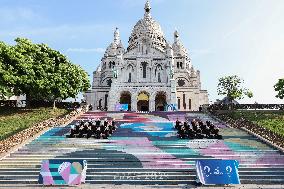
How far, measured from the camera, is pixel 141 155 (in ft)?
64.9

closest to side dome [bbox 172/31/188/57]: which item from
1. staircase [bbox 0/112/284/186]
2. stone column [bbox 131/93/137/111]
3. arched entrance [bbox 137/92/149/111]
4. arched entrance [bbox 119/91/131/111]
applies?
arched entrance [bbox 119/91/131/111]

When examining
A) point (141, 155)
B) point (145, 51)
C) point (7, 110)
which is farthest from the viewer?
point (145, 51)

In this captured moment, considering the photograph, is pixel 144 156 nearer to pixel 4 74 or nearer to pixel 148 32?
pixel 4 74

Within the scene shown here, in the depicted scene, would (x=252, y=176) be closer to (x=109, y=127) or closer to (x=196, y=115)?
(x=109, y=127)

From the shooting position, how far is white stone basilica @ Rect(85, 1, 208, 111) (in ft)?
177

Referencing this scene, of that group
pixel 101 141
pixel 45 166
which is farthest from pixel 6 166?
pixel 101 141

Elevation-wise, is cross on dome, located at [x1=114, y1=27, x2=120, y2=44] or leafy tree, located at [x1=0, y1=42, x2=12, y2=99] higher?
cross on dome, located at [x1=114, y1=27, x2=120, y2=44]

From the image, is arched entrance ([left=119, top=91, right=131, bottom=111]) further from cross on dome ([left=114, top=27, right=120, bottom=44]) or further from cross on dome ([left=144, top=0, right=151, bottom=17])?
cross on dome ([left=144, top=0, right=151, bottom=17])

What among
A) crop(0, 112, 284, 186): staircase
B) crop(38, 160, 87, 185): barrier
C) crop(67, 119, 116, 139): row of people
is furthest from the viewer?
crop(67, 119, 116, 139): row of people

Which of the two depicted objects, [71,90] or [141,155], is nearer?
[141,155]

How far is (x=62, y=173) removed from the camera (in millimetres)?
15375

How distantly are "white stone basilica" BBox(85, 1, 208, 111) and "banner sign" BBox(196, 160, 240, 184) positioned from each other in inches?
1438

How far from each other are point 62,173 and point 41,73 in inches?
979

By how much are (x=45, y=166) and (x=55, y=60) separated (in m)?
29.7
